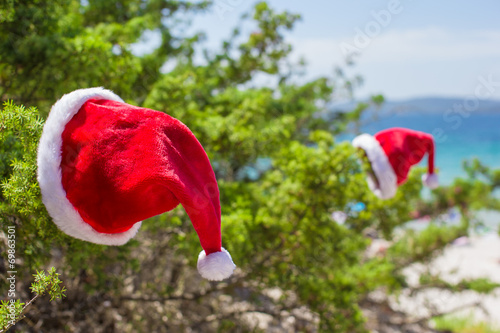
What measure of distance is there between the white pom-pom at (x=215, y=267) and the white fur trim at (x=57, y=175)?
0.55 metres

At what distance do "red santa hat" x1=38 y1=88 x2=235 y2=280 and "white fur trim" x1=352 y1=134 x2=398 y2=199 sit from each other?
1967 mm

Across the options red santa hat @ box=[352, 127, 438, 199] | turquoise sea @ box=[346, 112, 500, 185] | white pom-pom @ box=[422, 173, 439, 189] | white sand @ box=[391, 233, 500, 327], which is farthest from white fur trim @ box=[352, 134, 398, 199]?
turquoise sea @ box=[346, 112, 500, 185]

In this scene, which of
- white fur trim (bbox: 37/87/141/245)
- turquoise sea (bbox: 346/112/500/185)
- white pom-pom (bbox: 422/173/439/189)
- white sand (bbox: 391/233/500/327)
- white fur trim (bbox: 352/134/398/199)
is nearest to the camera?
white fur trim (bbox: 37/87/141/245)

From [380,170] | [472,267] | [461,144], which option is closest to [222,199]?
[380,170]

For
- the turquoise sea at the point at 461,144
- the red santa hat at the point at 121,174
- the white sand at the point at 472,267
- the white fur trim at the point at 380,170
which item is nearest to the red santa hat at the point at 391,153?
the white fur trim at the point at 380,170

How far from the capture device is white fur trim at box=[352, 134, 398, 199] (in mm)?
3299

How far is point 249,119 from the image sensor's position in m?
4.27

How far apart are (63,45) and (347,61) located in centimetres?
457

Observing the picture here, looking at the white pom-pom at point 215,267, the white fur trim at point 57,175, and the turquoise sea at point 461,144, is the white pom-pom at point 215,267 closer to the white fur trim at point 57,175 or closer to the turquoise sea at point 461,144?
the white fur trim at point 57,175

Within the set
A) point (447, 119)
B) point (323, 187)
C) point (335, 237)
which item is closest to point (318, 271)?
point (335, 237)

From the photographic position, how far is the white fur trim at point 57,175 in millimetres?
1727

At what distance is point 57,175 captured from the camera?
173 cm

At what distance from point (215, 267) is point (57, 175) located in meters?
0.85

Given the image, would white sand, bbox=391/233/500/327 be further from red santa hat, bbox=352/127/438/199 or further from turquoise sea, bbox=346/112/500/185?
turquoise sea, bbox=346/112/500/185
